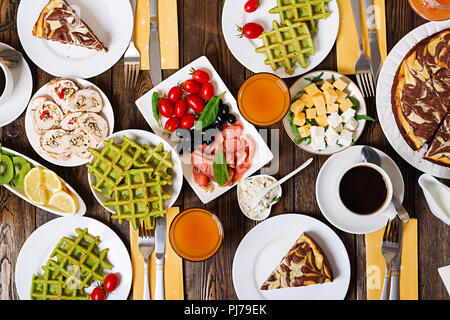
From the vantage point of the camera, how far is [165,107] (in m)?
1.59

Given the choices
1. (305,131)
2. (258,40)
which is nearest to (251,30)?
(258,40)

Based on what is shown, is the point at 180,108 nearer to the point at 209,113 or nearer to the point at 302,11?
the point at 209,113

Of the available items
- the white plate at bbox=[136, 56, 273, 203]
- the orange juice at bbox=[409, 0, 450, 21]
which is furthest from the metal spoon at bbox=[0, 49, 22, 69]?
the orange juice at bbox=[409, 0, 450, 21]

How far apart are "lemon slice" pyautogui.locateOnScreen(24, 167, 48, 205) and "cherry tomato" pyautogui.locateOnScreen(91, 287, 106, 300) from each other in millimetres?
461

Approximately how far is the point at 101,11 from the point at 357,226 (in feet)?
4.97

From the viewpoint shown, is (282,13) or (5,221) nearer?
(282,13)

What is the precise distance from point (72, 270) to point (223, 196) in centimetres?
77

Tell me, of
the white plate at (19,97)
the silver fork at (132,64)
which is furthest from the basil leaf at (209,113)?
the white plate at (19,97)

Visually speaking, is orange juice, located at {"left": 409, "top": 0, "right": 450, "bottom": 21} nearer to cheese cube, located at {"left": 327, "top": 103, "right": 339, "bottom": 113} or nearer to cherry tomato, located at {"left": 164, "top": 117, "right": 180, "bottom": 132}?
cheese cube, located at {"left": 327, "top": 103, "right": 339, "bottom": 113}

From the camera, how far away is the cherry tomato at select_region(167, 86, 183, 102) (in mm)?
1599
